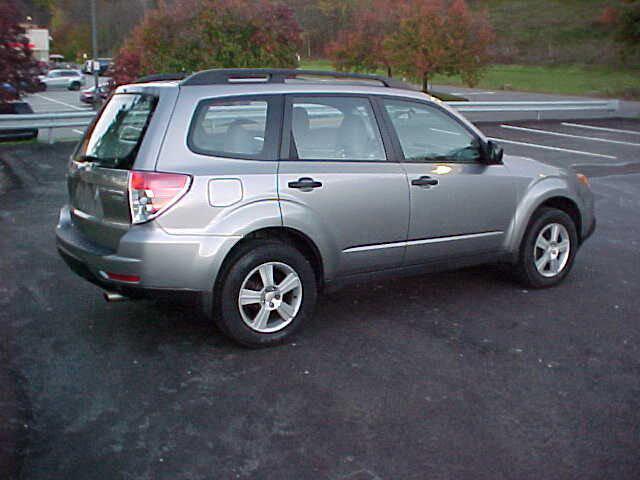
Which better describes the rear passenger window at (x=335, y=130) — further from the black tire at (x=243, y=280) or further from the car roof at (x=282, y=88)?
the black tire at (x=243, y=280)

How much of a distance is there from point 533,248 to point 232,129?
288cm

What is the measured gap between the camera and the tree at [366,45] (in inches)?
1399

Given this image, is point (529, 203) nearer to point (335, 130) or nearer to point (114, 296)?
point (335, 130)

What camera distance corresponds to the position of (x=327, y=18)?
7375 centimetres

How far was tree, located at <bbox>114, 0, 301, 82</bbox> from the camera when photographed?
22.2m

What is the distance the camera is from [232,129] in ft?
17.4

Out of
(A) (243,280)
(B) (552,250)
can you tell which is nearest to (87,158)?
(A) (243,280)

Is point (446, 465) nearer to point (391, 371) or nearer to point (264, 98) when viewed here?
point (391, 371)

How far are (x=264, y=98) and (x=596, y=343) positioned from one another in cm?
285

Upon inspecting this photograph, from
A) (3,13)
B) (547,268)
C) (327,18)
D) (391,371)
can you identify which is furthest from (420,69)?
(327,18)

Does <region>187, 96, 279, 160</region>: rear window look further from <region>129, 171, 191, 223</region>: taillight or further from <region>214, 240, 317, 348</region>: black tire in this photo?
<region>214, 240, 317, 348</region>: black tire

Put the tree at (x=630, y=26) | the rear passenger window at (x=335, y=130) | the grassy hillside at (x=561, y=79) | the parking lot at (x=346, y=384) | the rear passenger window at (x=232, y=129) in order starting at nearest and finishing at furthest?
the parking lot at (x=346, y=384), the rear passenger window at (x=232, y=129), the rear passenger window at (x=335, y=130), the tree at (x=630, y=26), the grassy hillside at (x=561, y=79)

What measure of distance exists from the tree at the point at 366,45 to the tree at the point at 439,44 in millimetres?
2611

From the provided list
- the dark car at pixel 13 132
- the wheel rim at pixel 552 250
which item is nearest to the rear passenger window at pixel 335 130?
the wheel rim at pixel 552 250
